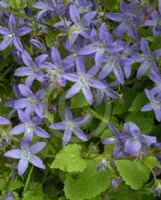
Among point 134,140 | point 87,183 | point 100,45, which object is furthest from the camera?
point 87,183

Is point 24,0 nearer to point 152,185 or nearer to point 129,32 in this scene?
point 129,32

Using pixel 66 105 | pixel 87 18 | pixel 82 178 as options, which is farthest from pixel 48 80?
pixel 82 178

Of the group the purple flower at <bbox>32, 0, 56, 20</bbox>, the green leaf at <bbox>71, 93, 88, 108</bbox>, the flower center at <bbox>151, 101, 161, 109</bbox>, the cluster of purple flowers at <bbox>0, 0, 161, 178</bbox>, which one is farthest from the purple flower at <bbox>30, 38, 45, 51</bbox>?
the flower center at <bbox>151, 101, 161, 109</bbox>

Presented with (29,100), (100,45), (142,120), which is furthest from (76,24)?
(142,120)

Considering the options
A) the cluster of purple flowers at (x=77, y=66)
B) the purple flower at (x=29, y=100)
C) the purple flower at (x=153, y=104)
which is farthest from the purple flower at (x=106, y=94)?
the purple flower at (x=29, y=100)

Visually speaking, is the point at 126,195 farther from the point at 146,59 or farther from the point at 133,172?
the point at 146,59

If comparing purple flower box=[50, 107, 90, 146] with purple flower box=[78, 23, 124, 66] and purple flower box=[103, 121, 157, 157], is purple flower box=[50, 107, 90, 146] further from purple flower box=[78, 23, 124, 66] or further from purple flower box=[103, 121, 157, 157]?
purple flower box=[78, 23, 124, 66]
